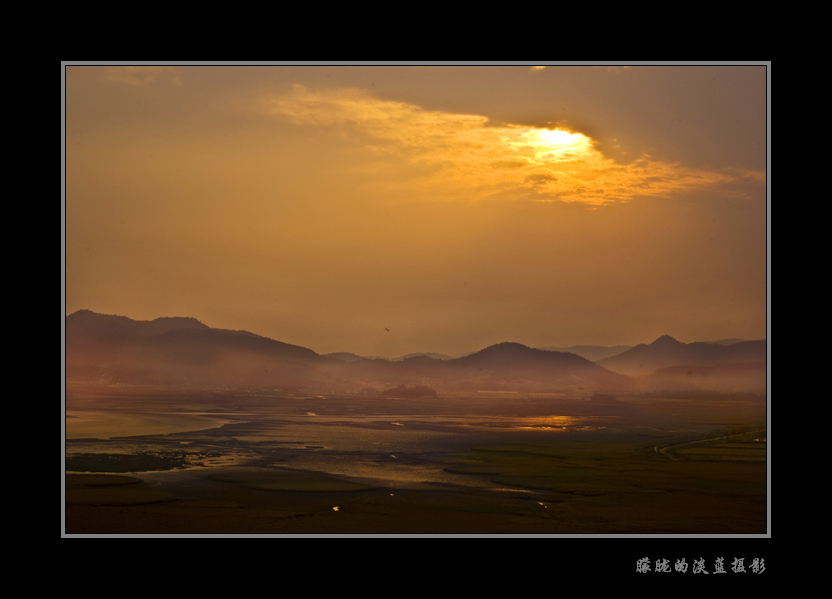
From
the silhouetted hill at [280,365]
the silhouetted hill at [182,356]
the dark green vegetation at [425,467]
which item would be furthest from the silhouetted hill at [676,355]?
the silhouetted hill at [182,356]

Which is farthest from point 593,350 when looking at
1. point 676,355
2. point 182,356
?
point 182,356

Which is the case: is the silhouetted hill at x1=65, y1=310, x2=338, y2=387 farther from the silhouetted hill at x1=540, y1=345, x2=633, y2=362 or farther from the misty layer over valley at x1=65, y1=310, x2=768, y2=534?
the silhouetted hill at x1=540, y1=345, x2=633, y2=362

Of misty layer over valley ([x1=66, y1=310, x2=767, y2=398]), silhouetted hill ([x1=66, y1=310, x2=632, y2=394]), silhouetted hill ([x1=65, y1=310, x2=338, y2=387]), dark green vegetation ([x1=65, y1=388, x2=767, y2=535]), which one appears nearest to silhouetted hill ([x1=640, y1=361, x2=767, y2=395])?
misty layer over valley ([x1=66, y1=310, x2=767, y2=398])

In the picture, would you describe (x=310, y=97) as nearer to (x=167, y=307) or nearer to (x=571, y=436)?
(x=167, y=307)

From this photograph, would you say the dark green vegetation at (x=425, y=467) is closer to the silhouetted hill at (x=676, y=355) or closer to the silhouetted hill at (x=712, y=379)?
the silhouetted hill at (x=712, y=379)

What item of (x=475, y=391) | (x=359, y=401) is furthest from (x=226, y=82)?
(x=475, y=391)
